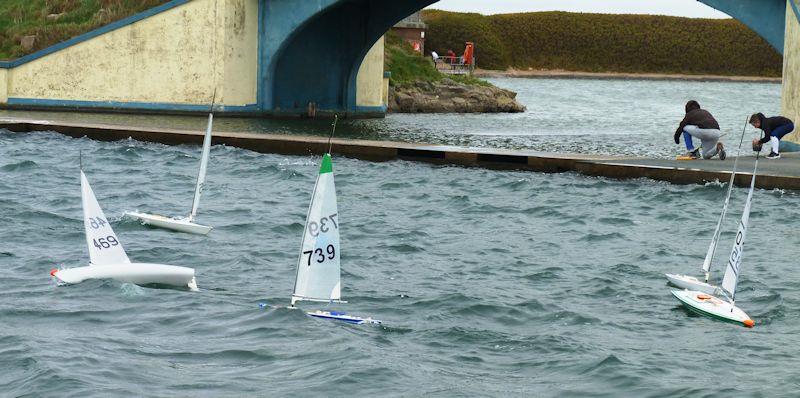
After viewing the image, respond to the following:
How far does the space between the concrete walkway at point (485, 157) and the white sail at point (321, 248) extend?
48.6 ft

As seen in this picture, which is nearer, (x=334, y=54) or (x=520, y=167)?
(x=520, y=167)

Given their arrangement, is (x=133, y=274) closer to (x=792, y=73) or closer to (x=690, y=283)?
(x=690, y=283)

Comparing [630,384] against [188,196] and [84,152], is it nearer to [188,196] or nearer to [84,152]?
[188,196]

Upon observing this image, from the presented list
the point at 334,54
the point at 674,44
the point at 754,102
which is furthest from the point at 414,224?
the point at 674,44

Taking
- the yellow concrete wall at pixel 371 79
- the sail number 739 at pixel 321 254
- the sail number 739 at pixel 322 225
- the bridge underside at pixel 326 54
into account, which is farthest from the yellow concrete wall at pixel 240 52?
the sail number 739 at pixel 322 225

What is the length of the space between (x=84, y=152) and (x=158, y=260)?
1415cm

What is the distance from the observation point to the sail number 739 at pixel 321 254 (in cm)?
1417

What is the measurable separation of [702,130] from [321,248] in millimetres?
17514

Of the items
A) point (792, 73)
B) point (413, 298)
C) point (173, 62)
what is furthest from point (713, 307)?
point (173, 62)

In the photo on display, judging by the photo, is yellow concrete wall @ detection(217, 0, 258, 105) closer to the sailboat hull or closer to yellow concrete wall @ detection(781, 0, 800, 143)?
yellow concrete wall @ detection(781, 0, 800, 143)

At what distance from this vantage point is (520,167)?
29984 millimetres

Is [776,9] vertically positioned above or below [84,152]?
above

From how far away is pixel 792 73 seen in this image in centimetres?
3525

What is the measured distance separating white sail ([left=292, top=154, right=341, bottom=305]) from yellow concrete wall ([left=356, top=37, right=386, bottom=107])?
3982 centimetres
